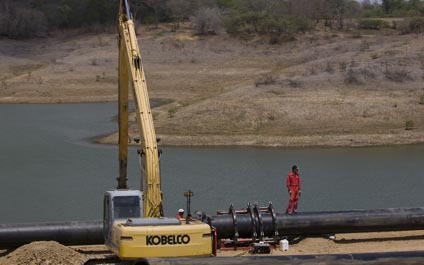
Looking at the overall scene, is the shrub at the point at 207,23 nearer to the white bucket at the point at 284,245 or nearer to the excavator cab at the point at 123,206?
the white bucket at the point at 284,245

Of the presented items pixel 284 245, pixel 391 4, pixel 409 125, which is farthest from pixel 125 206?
pixel 391 4

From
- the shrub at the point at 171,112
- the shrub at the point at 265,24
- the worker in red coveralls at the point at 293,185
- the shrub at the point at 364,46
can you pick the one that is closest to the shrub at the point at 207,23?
the shrub at the point at 265,24

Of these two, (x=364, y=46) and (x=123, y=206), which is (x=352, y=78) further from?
(x=123, y=206)

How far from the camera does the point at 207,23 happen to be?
240 feet

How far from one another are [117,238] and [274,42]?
54.7 m

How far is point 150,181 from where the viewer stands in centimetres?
1550

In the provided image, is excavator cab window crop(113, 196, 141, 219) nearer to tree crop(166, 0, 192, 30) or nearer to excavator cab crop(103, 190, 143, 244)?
excavator cab crop(103, 190, 143, 244)

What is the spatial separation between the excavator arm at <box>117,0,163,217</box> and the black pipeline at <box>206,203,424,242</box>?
2341 mm

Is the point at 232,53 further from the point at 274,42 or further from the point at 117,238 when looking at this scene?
the point at 117,238

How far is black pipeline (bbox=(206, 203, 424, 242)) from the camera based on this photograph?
18.7m

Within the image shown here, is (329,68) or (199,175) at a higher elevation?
(329,68)

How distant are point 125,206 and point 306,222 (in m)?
5.02

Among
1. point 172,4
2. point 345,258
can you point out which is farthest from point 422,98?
point 172,4

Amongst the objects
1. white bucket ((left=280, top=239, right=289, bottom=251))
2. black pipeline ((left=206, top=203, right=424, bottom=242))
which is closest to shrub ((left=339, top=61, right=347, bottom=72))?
black pipeline ((left=206, top=203, right=424, bottom=242))
